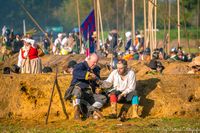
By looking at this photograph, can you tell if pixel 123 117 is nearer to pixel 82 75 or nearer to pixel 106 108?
pixel 106 108

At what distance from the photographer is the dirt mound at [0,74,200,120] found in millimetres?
17516

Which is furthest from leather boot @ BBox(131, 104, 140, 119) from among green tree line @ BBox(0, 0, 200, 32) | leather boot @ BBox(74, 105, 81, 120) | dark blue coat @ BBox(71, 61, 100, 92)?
green tree line @ BBox(0, 0, 200, 32)

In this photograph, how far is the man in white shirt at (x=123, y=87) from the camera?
1688 centimetres

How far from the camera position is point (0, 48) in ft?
145

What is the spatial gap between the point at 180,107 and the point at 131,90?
1.33m

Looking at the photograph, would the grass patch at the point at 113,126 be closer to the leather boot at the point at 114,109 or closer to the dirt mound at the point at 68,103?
the leather boot at the point at 114,109

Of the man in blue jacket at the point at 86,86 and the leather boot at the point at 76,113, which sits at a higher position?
the man in blue jacket at the point at 86,86

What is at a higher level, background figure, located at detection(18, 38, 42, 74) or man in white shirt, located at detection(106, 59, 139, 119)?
background figure, located at detection(18, 38, 42, 74)

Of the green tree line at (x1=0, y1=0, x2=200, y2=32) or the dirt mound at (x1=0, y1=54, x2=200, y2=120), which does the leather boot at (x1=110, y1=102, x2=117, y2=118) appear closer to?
the dirt mound at (x1=0, y1=54, x2=200, y2=120)

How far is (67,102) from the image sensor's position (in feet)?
57.7

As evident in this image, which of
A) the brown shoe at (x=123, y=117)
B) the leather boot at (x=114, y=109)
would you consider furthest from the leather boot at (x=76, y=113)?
the brown shoe at (x=123, y=117)

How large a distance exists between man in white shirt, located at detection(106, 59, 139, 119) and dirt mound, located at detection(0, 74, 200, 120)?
47 centimetres

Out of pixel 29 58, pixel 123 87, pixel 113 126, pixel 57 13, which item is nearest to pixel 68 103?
pixel 123 87

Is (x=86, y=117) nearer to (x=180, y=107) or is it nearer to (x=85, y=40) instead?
(x=180, y=107)
